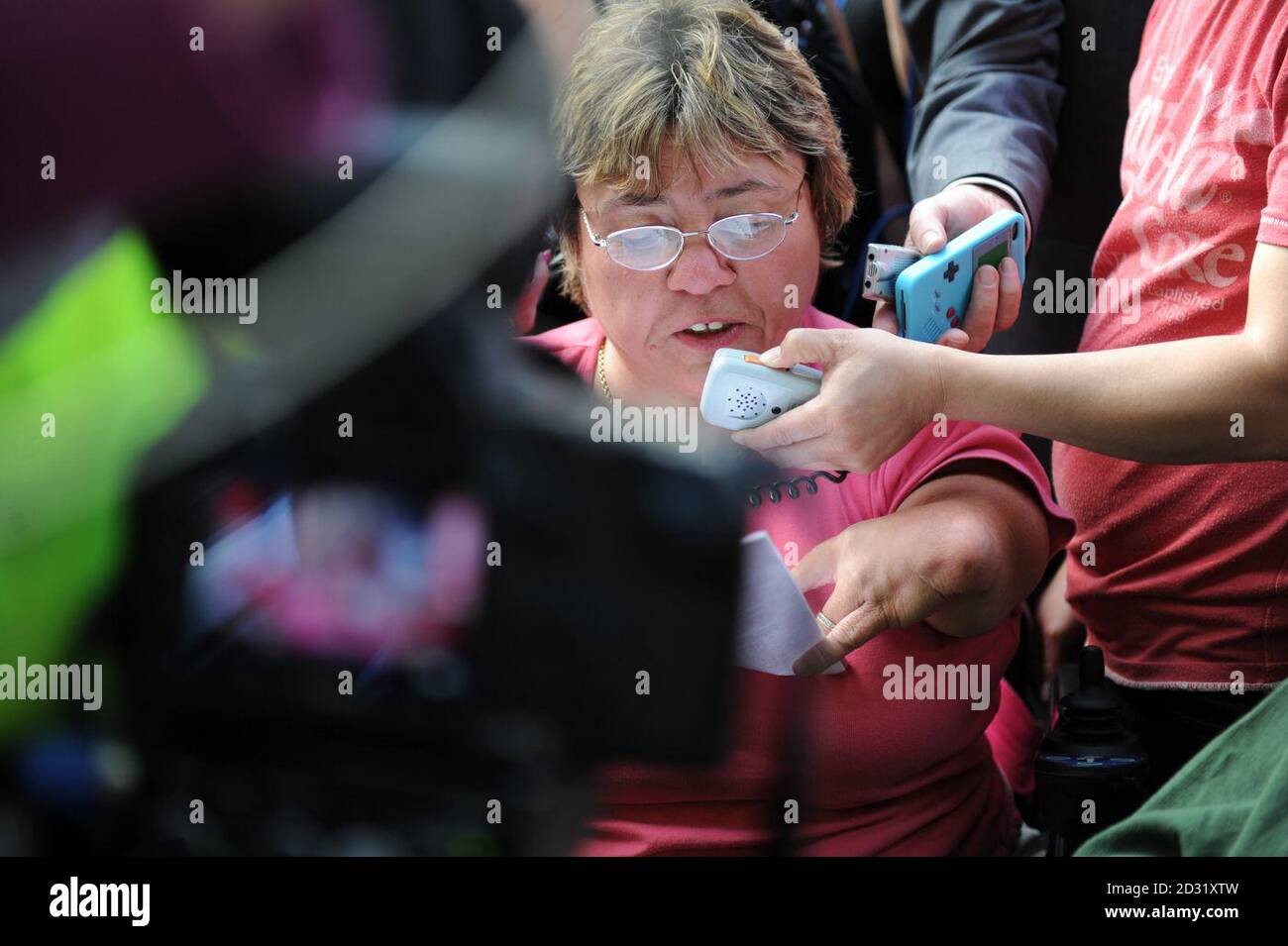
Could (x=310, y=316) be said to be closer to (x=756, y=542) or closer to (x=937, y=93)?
(x=756, y=542)

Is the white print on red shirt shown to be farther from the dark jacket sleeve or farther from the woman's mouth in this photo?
the woman's mouth

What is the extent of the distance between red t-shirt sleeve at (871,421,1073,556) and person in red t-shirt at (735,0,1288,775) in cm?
6

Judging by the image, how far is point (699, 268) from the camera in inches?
59.1

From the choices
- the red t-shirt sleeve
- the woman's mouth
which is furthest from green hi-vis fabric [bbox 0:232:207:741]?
the red t-shirt sleeve

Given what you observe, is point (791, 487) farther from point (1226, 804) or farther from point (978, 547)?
point (1226, 804)

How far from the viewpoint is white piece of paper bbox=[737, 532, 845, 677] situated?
1541 millimetres

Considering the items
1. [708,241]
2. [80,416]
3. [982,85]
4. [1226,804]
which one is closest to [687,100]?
[708,241]

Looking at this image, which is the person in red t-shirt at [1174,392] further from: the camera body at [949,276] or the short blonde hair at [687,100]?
the short blonde hair at [687,100]

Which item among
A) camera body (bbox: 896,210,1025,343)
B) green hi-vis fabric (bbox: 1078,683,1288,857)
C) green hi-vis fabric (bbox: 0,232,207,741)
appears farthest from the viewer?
green hi-vis fabric (bbox: 0,232,207,741)

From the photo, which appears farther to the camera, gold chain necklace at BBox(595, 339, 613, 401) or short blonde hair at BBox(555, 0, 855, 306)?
gold chain necklace at BBox(595, 339, 613, 401)

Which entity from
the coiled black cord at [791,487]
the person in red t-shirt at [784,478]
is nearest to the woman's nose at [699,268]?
the person in red t-shirt at [784,478]

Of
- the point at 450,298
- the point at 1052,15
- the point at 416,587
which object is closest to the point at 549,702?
the point at 416,587

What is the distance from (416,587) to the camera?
5.25 ft

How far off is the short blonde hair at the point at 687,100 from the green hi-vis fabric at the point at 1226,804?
70 cm
